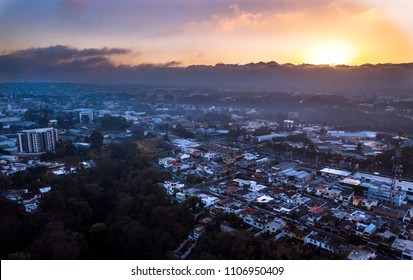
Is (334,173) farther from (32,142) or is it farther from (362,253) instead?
(32,142)

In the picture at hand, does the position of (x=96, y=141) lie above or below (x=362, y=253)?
above

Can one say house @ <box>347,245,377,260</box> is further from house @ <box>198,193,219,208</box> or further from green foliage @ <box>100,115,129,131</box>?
green foliage @ <box>100,115,129,131</box>

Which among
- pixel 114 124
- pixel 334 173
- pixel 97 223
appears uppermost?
pixel 114 124

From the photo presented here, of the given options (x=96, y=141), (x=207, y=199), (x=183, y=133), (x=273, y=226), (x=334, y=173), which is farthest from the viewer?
(x=183, y=133)

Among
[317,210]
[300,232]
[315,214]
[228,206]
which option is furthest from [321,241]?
[228,206]

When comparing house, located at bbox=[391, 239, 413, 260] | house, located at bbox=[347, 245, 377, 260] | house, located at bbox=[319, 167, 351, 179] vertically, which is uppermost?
house, located at bbox=[319, 167, 351, 179]

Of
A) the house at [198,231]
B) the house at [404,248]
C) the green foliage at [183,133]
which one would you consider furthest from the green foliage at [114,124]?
the house at [404,248]

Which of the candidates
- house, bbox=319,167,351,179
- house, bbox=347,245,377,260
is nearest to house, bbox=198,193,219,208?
house, bbox=347,245,377,260

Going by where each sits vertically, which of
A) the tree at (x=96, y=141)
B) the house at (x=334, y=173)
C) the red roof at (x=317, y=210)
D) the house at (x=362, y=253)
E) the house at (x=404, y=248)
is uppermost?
the tree at (x=96, y=141)

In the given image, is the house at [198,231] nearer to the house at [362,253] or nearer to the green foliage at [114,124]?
the house at [362,253]

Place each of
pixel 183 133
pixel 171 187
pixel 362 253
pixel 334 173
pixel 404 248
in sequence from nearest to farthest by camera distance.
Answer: pixel 362 253, pixel 404 248, pixel 171 187, pixel 334 173, pixel 183 133

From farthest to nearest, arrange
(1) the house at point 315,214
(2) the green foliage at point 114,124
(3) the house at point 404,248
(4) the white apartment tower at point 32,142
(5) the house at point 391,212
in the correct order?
(2) the green foliage at point 114,124, (4) the white apartment tower at point 32,142, (5) the house at point 391,212, (1) the house at point 315,214, (3) the house at point 404,248
